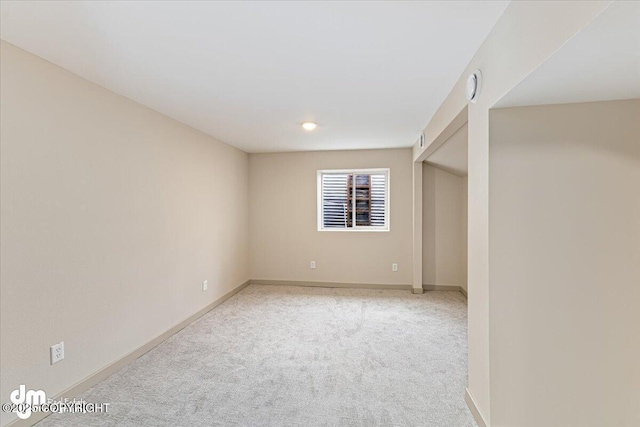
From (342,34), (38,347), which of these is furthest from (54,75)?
(342,34)

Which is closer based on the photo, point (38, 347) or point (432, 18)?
point (432, 18)

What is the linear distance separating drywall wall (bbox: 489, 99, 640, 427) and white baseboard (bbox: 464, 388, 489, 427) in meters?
0.15

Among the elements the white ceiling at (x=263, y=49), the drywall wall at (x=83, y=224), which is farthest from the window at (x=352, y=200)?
the drywall wall at (x=83, y=224)

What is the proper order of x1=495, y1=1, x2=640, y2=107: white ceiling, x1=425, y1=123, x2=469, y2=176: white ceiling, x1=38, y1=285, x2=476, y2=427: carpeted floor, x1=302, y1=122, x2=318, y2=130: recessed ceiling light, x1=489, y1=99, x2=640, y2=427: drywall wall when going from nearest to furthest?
x1=495, y1=1, x2=640, y2=107: white ceiling, x1=489, y1=99, x2=640, y2=427: drywall wall, x1=38, y1=285, x2=476, y2=427: carpeted floor, x1=425, y1=123, x2=469, y2=176: white ceiling, x1=302, y1=122, x2=318, y2=130: recessed ceiling light

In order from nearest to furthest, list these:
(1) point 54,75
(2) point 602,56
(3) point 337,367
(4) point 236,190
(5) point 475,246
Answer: (2) point 602,56 < (5) point 475,246 < (1) point 54,75 < (3) point 337,367 < (4) point 236,190

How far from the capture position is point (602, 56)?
45.8 inches

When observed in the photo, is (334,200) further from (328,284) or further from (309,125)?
(309,125)

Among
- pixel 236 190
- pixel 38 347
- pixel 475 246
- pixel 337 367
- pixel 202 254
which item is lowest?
pixel 337 367

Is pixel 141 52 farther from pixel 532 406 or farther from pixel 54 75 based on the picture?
pixel 532 406

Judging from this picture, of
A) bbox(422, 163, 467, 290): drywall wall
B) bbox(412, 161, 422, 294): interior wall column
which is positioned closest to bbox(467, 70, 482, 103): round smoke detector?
bbox(412, 161, 422, 294): interior wall column

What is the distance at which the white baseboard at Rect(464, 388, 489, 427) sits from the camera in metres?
1.83

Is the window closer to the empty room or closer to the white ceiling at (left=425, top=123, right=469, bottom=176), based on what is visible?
the white ceiling at (left=425, top=123, right=469, bottom=176)

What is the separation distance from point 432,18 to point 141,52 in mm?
1739

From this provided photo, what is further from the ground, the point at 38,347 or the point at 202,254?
the point at 202,254
